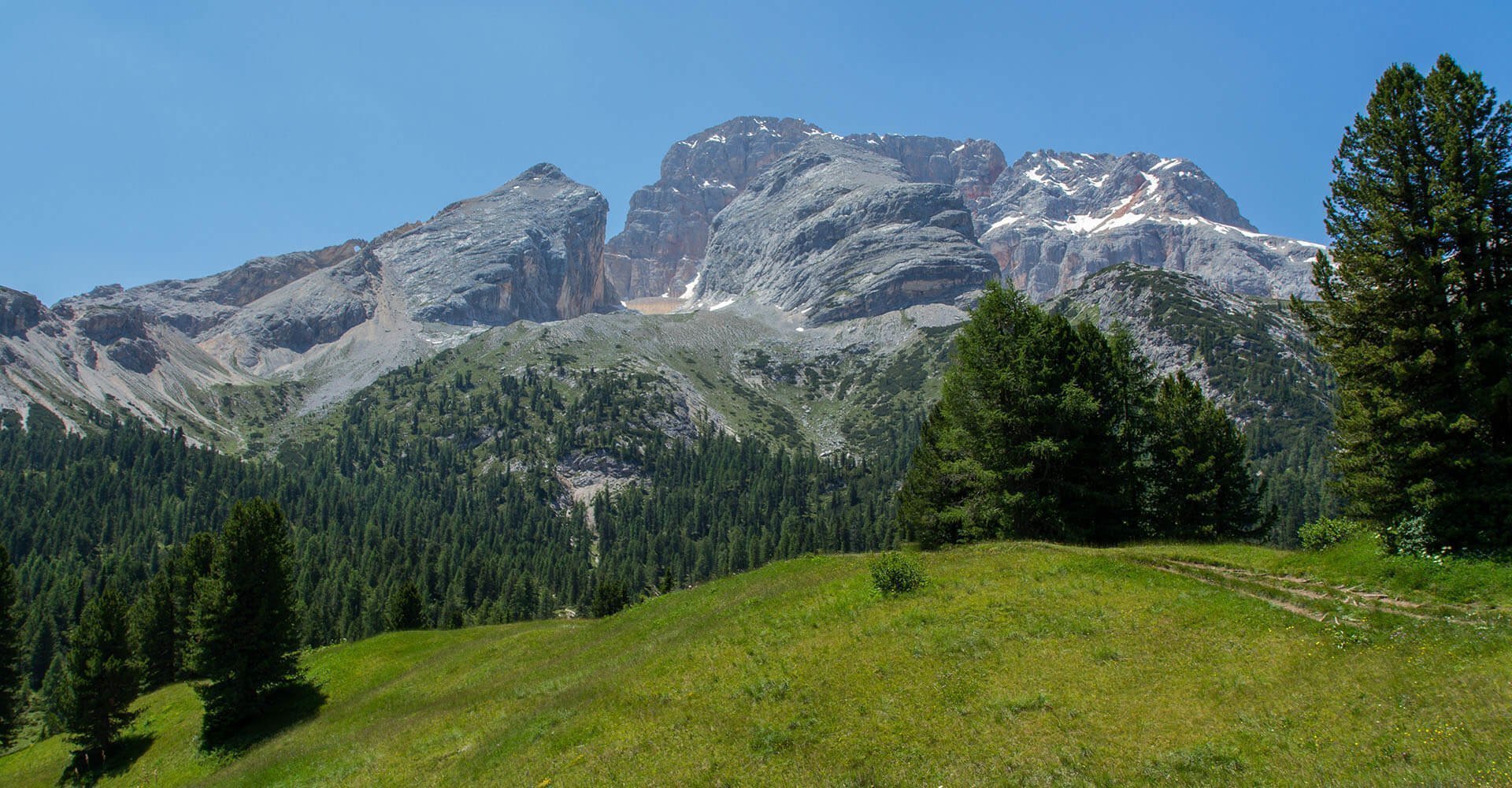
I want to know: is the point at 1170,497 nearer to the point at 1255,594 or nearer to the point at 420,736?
the point at 1255,594

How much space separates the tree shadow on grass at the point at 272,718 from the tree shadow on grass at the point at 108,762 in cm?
878

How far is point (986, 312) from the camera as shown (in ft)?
143

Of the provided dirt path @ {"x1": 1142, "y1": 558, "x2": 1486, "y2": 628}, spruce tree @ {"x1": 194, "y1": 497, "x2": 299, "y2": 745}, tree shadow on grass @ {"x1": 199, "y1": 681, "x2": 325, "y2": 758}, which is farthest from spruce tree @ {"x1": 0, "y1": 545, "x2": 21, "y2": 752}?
dirt path @ {"x1": 1142, "y1": 558, "x2": 1486, "y2": 628}

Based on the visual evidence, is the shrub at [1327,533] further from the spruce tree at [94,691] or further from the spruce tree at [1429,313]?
the spruce tree at [94,691]

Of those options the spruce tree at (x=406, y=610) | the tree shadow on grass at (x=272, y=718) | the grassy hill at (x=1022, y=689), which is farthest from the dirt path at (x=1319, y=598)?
the spruce tree at (x=406, y=610)

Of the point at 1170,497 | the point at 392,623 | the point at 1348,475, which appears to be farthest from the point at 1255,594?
the point at 392,623

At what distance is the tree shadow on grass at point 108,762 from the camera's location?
46.3m

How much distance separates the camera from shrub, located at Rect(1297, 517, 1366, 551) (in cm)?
3027

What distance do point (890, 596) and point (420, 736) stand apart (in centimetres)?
1791

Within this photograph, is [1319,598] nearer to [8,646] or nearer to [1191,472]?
[1191,472]

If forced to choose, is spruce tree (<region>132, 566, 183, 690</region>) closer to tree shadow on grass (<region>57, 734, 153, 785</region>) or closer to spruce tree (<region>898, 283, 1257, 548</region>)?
tree shadow on grass (<region>57, 734, 153, 785</region>)

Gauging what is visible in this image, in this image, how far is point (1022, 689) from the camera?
19.4 m

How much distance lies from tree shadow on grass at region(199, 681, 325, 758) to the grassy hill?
22.8 feet

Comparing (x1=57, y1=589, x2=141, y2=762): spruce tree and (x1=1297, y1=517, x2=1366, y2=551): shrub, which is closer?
(x1=1297, y1=517, x2=1366, y2=551): shrub
